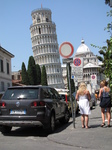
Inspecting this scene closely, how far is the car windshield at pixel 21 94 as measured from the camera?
342 inches

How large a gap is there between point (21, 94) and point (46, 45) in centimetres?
11451

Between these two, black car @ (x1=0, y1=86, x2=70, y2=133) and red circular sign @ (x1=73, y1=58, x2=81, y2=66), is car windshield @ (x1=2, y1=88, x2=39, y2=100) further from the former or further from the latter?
red circular sign @ (x1=73, y1=58, x2=81, y2=66)

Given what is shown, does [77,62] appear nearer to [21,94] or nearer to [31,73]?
[21,94]

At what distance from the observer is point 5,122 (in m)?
8.53

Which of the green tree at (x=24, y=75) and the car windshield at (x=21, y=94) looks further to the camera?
the green tree at (x=24, y=75)

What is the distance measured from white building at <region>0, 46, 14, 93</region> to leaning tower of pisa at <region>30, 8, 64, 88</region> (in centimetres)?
8058

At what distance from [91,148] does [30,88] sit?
3481 millimetres

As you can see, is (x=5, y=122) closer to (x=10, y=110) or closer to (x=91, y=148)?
(x=10, y=110)

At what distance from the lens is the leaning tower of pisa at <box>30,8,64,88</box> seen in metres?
122

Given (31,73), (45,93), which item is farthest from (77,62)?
(31,73)

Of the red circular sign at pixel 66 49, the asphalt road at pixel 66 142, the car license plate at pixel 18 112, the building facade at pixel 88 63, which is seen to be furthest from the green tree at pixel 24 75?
the asphalt road at pixel 66 142

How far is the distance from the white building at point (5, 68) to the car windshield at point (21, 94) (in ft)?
90.6

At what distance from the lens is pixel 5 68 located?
1515 inches

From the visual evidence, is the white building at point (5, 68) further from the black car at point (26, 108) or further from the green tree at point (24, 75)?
the green tree at point (24, 75)
